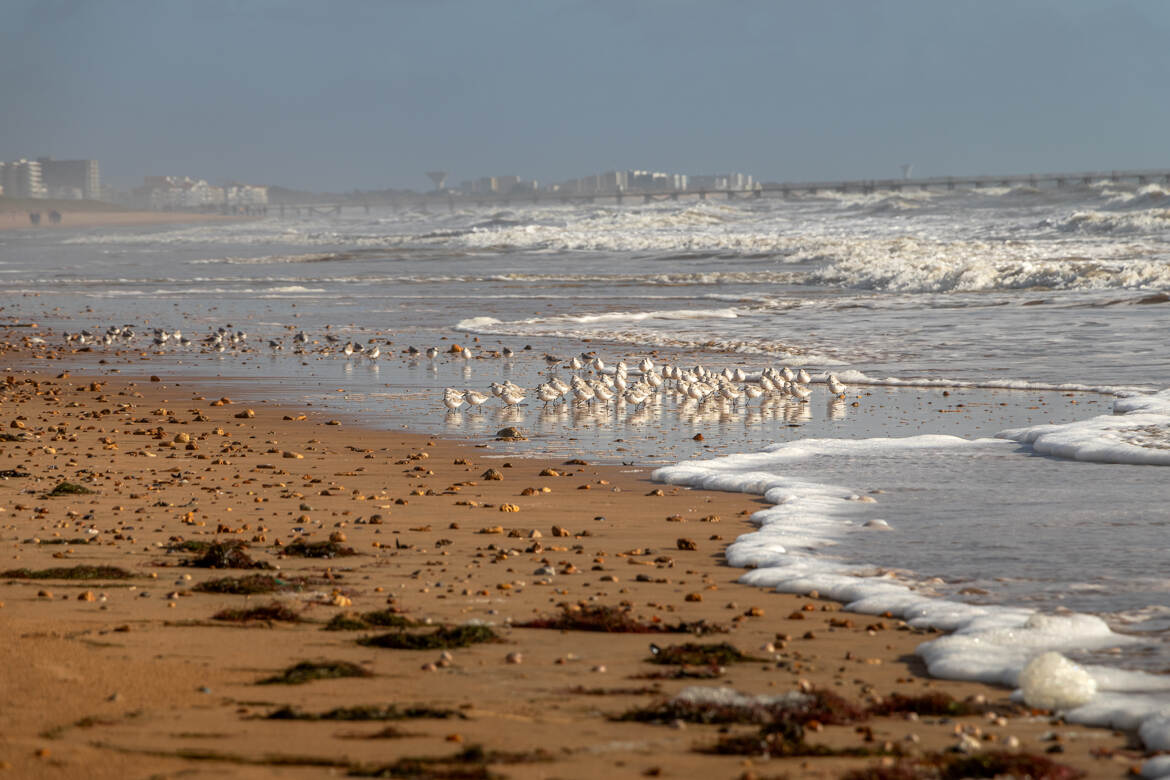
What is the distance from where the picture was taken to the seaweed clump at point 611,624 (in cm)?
507

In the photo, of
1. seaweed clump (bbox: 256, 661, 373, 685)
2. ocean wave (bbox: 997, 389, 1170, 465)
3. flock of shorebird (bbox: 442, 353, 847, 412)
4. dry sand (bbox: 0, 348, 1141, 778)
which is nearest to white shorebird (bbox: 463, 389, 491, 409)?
flock of shorebird (bbox: 442, 353, 847, 412)

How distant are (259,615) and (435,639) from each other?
2.58ft

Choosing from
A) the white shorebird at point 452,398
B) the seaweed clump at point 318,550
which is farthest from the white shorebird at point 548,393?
the seaweed clump at point 318,550

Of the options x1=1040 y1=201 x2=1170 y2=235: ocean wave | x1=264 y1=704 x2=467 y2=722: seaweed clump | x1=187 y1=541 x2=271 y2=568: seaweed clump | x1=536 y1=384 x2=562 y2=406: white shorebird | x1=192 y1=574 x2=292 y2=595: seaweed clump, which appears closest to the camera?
x1=264 y1=704 x2=467 y2=722: seaweed clump

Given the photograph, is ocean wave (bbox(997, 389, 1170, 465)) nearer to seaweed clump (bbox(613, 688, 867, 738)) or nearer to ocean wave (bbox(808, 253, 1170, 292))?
seaweed clump (bbox(613, 688, 867, 738))

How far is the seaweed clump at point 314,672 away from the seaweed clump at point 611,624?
0.83 m

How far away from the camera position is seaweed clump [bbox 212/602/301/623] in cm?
511

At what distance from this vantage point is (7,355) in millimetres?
16984

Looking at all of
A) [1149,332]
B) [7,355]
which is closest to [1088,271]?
[1149,332]

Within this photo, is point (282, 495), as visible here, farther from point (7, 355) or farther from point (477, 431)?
point (7, 355)

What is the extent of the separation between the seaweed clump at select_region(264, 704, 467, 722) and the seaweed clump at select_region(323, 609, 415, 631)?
99cm

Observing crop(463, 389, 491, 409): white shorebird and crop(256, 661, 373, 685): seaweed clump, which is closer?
crop(256, 661, 373, 685): seaweed clump

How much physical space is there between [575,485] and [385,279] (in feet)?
91.4

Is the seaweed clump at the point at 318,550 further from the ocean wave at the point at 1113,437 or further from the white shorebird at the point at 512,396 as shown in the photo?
the white shorebird at the point at 512,396
